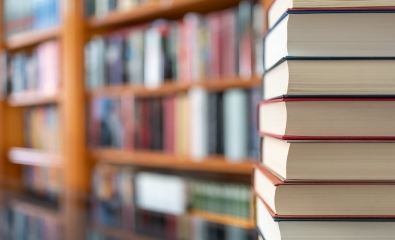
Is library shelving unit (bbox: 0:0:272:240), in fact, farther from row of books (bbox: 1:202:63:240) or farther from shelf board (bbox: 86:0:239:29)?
row of books (bbox: 1:202:63:240)

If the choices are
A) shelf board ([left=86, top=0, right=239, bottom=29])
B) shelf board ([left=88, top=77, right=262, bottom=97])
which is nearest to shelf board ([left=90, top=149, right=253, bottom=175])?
shelf board ([left=88, top=77, right=262, bottom=97])

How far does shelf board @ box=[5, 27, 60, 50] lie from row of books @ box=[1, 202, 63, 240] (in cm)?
125

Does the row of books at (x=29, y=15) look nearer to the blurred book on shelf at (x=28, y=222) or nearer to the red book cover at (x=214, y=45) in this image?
the red book cover at (x=214, y=45)

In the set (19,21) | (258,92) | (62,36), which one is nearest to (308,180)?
(258,92)

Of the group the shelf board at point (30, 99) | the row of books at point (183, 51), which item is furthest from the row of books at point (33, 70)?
the row of books at point (183, 51)

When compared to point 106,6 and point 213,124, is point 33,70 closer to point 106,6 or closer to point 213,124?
point 106,6

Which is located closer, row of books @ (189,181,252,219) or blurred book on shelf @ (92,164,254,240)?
blurred book on shelf @ (92,164,254,240)

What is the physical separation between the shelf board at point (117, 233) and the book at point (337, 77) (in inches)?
16.3

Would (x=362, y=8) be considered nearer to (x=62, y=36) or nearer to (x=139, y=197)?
(x=139, y=197)

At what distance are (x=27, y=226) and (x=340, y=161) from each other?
624 mm

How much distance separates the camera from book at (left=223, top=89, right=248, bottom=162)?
1.36 meters

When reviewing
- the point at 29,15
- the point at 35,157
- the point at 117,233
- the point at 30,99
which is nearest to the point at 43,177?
the point at 35,157

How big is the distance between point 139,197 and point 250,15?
2.72 feet

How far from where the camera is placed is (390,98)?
1.03ft
